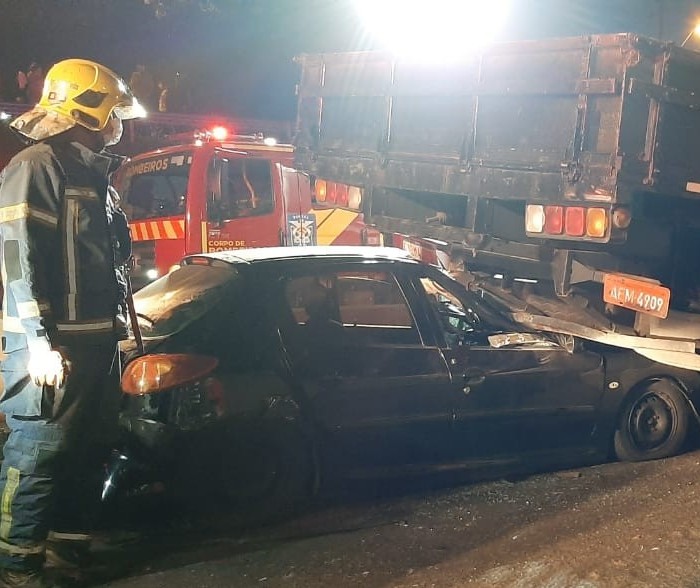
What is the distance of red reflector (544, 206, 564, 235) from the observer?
16.5 ft

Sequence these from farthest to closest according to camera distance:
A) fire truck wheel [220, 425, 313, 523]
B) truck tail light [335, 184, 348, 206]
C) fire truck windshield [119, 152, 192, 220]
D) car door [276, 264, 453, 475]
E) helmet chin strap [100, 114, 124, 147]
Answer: fire truck windshield [119, 152, 192, 220], truck tail light [335, 184, 348, 206], car door [276, 264, 453, 475], fire truck wheel [220, 425, 313, 523], helmet chin strap [100, 114, 124, 147]

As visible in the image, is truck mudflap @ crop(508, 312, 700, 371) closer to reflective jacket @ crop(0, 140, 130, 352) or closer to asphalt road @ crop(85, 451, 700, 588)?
asphalt road @ crop(85, 451, 700, 588)

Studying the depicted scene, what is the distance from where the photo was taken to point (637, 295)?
16.1 ft

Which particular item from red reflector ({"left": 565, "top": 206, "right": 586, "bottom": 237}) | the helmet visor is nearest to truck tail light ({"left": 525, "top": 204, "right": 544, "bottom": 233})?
red reflector ({"left": 565, "top": 206, "right": 586, "bottom": 237})

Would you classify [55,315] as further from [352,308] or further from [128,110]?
[352,308]

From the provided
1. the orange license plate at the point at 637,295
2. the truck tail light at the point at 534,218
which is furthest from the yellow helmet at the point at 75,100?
the orange license plate at the point at 637,295

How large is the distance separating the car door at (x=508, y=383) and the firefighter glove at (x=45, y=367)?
204 cm

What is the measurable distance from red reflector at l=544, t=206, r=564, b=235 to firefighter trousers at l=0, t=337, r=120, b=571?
8.94ft

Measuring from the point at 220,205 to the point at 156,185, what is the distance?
85 centimetres

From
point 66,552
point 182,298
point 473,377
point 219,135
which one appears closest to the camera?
point 66,552

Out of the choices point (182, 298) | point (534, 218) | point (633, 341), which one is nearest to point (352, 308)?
point (182, 298)

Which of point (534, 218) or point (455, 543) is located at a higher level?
point (534, 218)

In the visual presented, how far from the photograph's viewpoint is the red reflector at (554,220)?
16.5 ft

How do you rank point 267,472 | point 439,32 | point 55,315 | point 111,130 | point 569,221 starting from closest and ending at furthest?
1. point 55,315
2. point 111,130
3. point 267,472
4. point 569,221
5. point 439,32
